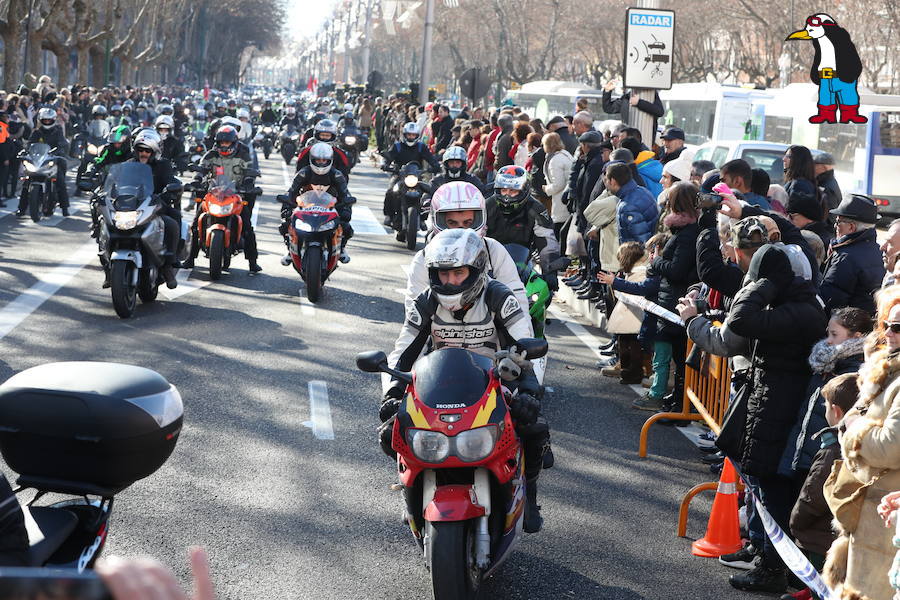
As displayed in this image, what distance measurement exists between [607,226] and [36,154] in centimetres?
1117

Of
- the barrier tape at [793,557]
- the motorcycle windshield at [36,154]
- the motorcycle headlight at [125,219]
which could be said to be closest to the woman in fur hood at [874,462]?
the barrier tape at [793,557]

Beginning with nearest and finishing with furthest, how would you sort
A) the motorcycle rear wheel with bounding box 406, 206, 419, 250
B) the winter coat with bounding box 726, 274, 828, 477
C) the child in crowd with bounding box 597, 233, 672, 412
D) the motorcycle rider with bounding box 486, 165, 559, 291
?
the winter coat with bounding box 726, 274, 828, 477
the child in crowd with bounding box 597, 233, 672, 412
the motorcycle rider with bounding box 486, 165, 559, 291
the motorcycle rear wheel with bounding box 406, 206, 419, 250

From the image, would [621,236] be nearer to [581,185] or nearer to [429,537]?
[581,185]

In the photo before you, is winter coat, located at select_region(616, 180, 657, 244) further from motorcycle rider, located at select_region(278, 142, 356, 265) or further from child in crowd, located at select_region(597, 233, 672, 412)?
motorcycle rider, located at select_region(278, 142, 356, 265)

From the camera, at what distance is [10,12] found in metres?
40.0

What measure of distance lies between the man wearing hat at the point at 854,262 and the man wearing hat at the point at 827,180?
11.0 feet

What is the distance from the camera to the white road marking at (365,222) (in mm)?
20891

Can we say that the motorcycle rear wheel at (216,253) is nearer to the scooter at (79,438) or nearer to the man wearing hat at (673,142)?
the man wearing hat at (673,142)

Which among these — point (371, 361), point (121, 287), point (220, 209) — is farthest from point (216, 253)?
point (371, 361)

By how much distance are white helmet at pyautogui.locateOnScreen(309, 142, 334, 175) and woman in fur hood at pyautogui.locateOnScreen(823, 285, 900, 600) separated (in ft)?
32.3

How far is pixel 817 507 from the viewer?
521 cm

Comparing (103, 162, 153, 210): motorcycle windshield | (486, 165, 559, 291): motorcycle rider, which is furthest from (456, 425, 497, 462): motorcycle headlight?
(103, 162, 153, 210): motorcycle windshield

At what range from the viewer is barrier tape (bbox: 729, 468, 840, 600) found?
5072mm

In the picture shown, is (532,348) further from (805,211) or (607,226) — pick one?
(607,226)
